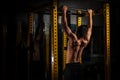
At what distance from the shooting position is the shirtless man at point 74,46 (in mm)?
4148

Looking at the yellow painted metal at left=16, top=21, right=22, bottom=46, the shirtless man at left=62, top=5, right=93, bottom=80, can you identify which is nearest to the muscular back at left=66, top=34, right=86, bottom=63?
the shirtless man at left=62, top=5, right=93, bottom=80

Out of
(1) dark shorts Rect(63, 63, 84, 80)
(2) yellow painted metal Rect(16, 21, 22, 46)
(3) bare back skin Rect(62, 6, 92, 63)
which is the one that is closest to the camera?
(1) dark shorts Rect(63, 63, 84, 80)

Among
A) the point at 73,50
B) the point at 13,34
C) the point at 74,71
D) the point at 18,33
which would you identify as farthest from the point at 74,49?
the point at 13,34

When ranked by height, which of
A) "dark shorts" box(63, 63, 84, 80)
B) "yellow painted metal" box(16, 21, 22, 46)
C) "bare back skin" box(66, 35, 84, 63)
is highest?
"yellow painted metal" box(16, 21, 22, 46)

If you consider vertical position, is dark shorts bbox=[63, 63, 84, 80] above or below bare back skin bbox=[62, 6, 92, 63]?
below

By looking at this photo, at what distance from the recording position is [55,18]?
372cm

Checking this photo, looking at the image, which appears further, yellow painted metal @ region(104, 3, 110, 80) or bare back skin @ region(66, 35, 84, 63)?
bare back skin @ region(66, 35, 84, 63)

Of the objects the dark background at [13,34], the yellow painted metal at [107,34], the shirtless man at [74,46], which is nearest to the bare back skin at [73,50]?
the shirtless man at [74,46]

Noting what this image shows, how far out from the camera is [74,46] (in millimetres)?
4406

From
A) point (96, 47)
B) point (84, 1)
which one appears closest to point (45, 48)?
point (96, 47)

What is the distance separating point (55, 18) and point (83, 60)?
195cm

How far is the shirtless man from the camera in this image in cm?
415

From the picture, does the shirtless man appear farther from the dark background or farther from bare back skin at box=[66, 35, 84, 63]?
the dark background

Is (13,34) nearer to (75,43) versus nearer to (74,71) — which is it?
(75,43)
